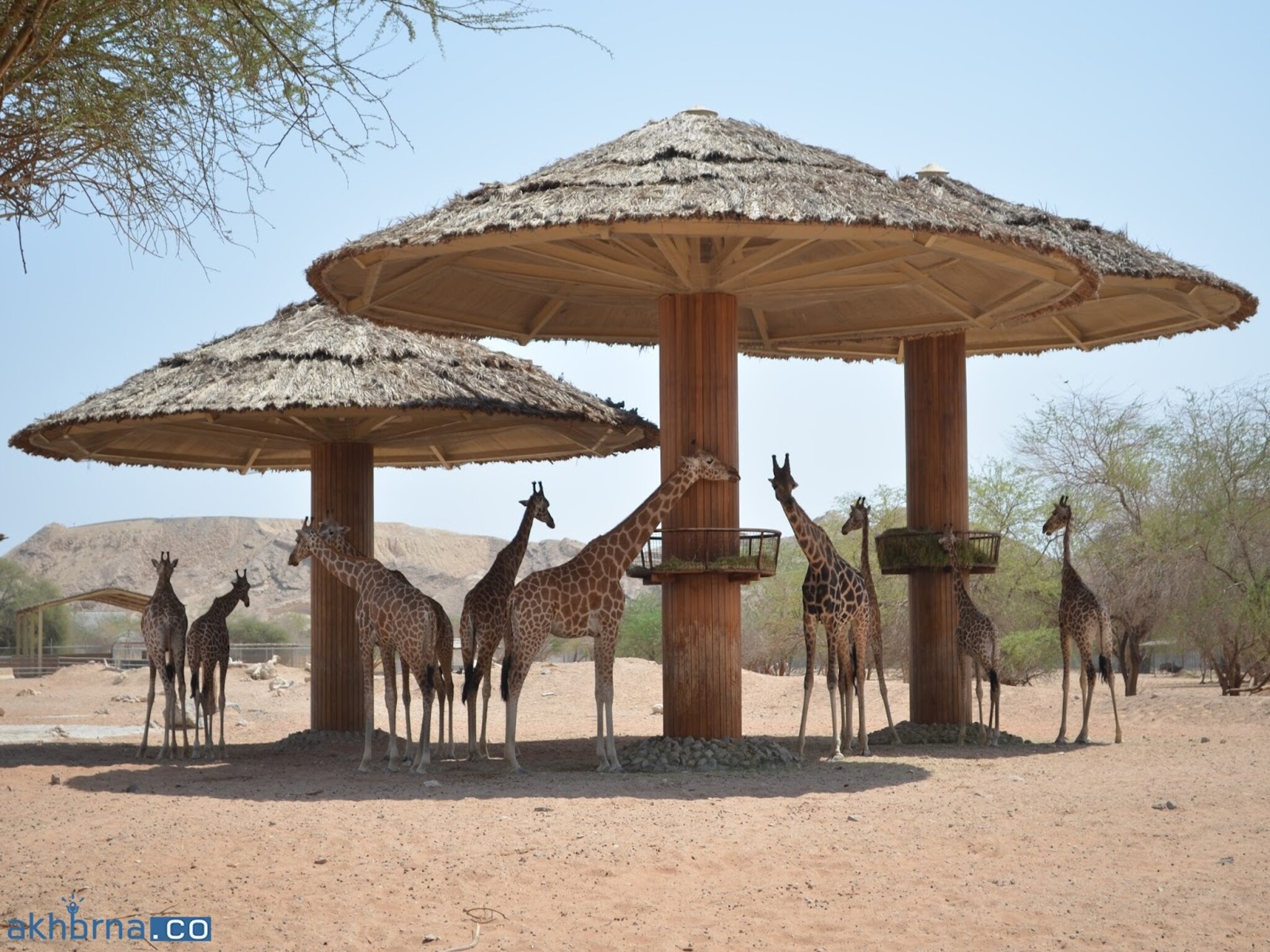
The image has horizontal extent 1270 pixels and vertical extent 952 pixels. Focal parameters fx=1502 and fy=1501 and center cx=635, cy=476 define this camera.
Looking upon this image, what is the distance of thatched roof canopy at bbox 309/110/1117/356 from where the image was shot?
11.8 metres

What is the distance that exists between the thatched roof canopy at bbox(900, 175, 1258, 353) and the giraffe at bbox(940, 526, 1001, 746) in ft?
9.74

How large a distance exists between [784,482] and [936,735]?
4655mm

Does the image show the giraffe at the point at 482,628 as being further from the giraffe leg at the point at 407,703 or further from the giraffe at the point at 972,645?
the giraffe at the point at 972,645

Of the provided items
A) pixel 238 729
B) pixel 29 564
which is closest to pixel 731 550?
pixel 238 729

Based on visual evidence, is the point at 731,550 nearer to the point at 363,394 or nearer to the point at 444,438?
the point at 363,394

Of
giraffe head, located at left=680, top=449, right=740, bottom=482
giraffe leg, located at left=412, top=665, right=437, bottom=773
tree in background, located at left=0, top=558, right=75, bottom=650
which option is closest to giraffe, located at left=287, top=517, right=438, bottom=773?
giraffe leg, located at left=412, top=665, right=437, bottom=773

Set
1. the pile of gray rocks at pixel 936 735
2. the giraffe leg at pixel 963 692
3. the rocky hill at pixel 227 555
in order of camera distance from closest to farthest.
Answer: the giraffe leg at pixel 963 692 → the pile of gray rocks at pixel 936 735 → the rocky hill at pixel 227 555

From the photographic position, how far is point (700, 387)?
537 inches

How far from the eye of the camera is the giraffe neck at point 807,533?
13109 mm

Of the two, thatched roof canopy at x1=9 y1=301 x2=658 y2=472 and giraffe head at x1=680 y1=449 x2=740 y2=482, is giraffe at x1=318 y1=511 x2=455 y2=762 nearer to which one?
thatched roof canopy at x1=9 y1=301 x2=658 y2=472

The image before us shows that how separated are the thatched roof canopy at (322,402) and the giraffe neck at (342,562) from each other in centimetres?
150

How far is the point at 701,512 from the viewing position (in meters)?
13.5

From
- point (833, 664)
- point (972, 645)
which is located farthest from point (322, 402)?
point (972, 645)

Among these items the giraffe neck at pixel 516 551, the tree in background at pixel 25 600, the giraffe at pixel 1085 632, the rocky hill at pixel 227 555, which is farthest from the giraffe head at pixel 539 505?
the rocky hill at pixel 227 555
